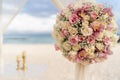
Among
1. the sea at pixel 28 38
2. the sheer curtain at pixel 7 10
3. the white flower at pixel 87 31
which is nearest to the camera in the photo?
the white flower at pixel 87 31

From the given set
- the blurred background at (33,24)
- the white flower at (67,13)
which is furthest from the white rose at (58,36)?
the blurred background at (33,24)

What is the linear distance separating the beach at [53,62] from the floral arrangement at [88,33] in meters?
1.54

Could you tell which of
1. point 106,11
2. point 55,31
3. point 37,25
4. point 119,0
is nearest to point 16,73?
point 37,25

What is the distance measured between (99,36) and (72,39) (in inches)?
6.1

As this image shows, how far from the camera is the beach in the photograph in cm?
301

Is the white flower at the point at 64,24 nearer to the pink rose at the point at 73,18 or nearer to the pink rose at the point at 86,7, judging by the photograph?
the pink rose at the point at 73,18

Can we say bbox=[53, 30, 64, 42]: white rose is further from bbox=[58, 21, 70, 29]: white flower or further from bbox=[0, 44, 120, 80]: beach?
bbox=[0, 44, 120, 80]: beach

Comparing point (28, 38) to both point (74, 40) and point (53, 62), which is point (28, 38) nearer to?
point (53, 62)

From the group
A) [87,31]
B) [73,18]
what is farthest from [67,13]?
[87,31]

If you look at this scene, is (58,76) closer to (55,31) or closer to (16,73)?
(16,73)

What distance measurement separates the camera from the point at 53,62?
3250 mm

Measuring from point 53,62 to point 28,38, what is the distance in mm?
560

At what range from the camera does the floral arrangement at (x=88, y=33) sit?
4.74 ft

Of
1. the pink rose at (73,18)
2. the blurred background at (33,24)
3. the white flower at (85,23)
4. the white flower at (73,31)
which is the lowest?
the white flower at (73,31)
